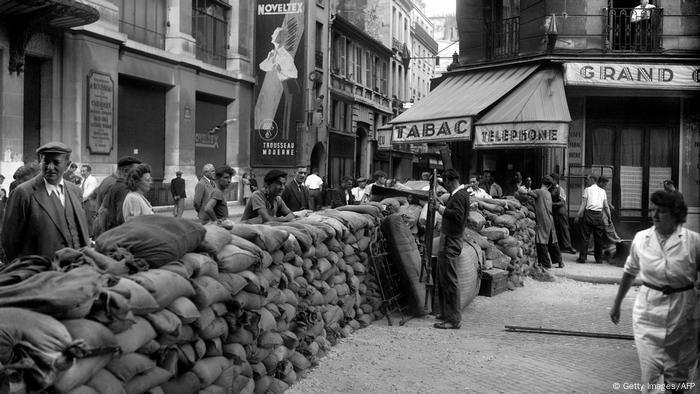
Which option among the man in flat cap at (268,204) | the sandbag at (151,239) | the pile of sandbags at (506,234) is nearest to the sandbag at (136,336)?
the sandbag at (151,239)

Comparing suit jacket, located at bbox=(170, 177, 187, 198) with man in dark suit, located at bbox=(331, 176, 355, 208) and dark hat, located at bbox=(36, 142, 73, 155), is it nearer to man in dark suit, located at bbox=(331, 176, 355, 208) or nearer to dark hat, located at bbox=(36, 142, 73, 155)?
man in dark suit, located at bbox=(331, 176, 355, 208)

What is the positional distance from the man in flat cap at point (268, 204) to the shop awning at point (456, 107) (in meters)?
8.10

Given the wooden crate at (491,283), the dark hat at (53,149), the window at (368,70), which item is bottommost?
the wooden crate at (491,283)

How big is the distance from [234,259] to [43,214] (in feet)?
5.09

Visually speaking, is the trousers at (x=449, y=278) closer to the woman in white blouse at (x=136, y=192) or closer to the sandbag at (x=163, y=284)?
the woman in white blouse at (x=136, y=192)

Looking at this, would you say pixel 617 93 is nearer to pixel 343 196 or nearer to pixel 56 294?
pixel 343 196

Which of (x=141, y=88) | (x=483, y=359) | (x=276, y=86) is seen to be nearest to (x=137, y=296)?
(x=483, y=359)

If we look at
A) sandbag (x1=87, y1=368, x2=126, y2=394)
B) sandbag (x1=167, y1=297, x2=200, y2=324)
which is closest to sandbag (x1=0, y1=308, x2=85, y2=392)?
sandbag (x1=87, y1=368, x2=126, y2=394)

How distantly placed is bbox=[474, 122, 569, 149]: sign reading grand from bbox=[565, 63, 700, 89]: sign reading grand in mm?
2087

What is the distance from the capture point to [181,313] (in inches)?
155

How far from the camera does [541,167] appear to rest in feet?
55.2

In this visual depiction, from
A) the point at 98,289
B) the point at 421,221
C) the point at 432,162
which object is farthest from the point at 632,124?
the point at 432,162

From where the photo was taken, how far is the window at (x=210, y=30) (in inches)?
1031

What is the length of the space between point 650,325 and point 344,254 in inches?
150
